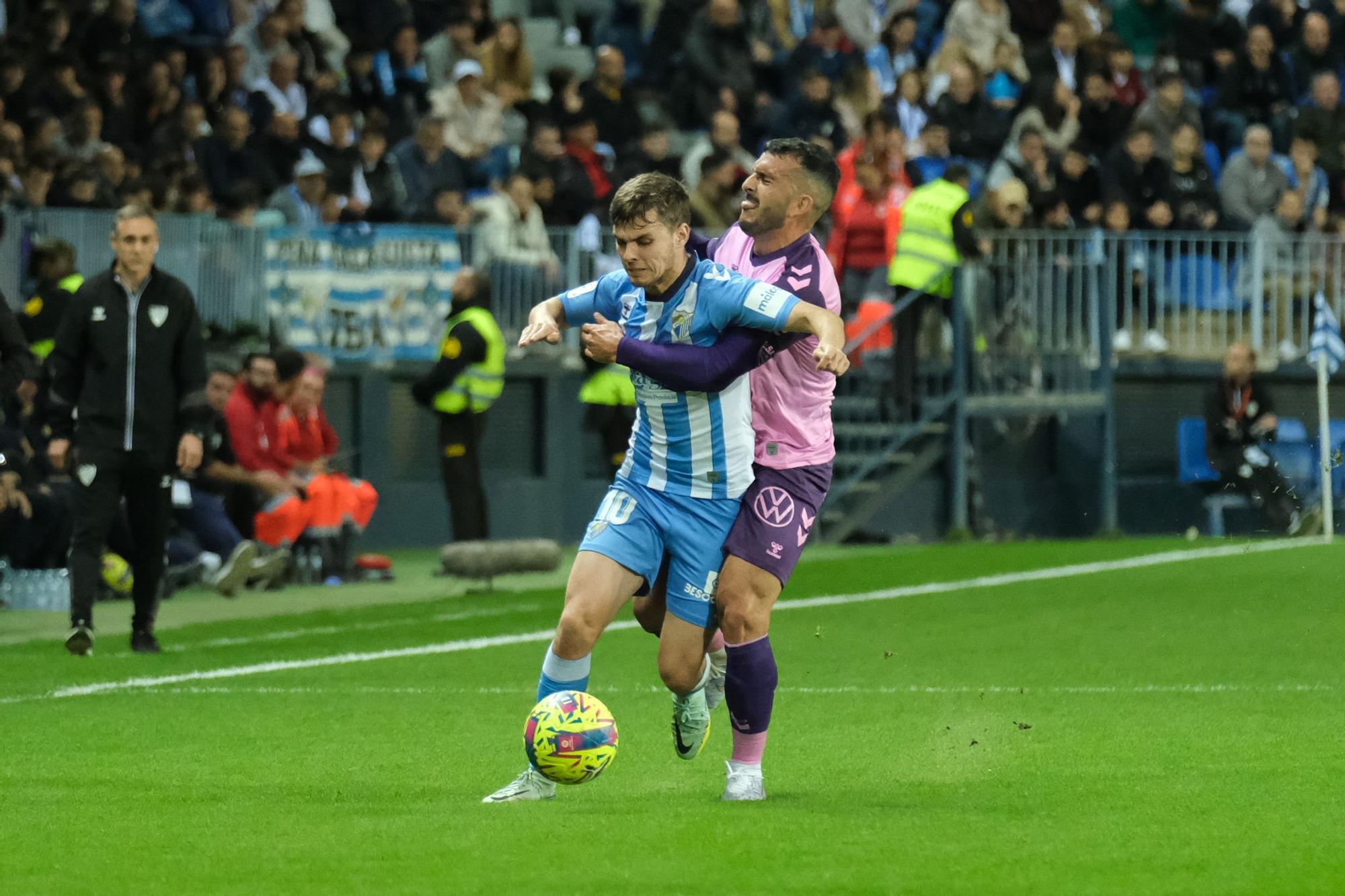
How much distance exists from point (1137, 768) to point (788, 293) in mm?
2278

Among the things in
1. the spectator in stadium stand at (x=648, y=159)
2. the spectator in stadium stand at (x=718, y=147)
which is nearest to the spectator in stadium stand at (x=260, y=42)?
the spectator in stadium stand at (x=648, y=159)

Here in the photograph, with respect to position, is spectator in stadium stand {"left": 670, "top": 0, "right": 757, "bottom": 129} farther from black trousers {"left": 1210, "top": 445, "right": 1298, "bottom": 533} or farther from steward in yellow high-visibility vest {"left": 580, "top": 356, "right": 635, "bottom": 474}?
black trousers {"left": 1210, "top": 445, "right": 1298, "bottom": 533}

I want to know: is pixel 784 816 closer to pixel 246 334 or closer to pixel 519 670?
pixel 519 670

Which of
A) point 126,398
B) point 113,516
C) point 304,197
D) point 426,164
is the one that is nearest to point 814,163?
point 126,398

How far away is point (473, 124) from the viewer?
21.0 metres

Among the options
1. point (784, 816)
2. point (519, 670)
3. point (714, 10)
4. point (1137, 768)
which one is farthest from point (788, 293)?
point (714, 10)

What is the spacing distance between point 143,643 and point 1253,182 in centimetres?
1326

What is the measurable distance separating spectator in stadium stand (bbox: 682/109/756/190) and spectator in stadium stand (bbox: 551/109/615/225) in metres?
0.78

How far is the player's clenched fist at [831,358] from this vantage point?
7148mm

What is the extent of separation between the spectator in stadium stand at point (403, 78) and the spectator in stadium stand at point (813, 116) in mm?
3366

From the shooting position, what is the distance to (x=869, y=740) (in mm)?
9383

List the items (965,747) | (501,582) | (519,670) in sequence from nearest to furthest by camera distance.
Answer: (965,747)
(519,670)
(501,582)

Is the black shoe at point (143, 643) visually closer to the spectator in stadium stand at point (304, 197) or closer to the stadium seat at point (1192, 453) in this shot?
the spectator in stadium stand at point (304, 197)

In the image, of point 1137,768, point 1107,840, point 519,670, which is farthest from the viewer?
point 519,670
